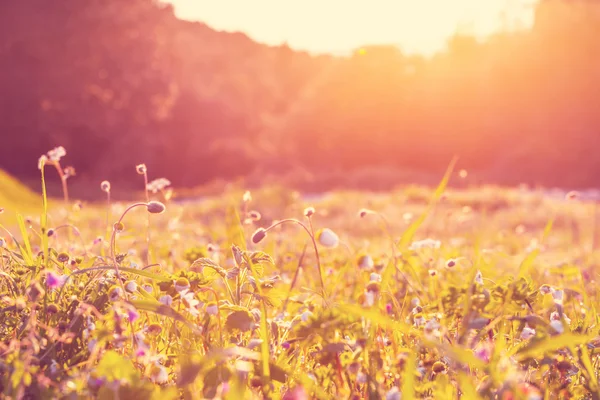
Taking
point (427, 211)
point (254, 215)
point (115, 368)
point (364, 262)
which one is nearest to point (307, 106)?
point (254, 215)

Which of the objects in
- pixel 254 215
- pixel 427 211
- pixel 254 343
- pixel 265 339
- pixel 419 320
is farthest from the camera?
pixel 254 215

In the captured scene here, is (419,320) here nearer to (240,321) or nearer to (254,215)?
(240,321)

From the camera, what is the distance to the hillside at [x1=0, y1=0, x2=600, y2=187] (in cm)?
2245

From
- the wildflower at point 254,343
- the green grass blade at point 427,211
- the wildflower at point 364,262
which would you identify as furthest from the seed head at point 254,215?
the wildflower at point 364,262

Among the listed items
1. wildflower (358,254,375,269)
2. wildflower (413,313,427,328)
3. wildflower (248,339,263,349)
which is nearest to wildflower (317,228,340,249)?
wildflower (358,254,375,269)

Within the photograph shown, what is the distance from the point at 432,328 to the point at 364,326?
0.19 meters

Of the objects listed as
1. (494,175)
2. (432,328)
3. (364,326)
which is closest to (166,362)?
(364,326)

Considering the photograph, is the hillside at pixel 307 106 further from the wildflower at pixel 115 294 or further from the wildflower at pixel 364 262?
the wildflower at pixel 115 294

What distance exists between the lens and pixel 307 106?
2856 cm

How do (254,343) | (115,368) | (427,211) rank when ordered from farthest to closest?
(427,211) < (254,343) < (115,368)

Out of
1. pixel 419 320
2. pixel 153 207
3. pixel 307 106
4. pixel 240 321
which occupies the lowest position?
pixel 307 106

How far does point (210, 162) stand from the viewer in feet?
91.0

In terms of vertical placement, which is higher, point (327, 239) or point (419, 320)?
point (327, 239)

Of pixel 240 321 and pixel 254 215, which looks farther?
pixel 254 215
